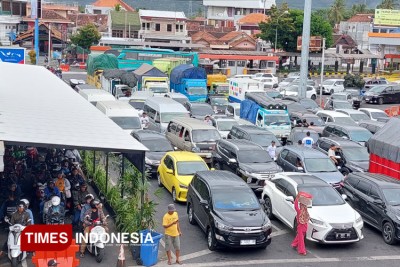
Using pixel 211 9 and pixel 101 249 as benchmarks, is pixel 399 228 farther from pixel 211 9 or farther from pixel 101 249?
pixel 211 9

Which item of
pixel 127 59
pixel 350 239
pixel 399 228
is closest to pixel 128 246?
pixel 350 239

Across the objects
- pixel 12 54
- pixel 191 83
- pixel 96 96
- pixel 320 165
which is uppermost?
pixel 12 54

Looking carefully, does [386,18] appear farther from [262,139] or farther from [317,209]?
[317,209]

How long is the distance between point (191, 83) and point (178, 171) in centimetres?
2216

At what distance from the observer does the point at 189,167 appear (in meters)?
18.8

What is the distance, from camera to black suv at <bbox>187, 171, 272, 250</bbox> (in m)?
13.8

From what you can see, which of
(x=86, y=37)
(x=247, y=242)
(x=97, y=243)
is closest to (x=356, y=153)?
(x=247, y=242)

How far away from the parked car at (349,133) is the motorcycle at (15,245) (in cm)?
1644

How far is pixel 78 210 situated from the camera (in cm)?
1470

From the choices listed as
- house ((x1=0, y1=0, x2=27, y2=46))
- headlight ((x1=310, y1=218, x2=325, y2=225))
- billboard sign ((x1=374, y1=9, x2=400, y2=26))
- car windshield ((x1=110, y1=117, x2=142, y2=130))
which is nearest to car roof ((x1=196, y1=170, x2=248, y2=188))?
headlight ((x1=310, y1=218, x2=325, y2=225))

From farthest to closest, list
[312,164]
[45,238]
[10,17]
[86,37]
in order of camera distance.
Result: 1. [10,17]
2. [86,37]
3. [312,164]
4. [45,238]

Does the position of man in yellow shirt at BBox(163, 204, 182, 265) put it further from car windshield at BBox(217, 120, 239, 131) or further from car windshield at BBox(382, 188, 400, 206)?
car windshield at BBox(217, 120, 239, 131)

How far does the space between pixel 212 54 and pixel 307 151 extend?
47399 mm

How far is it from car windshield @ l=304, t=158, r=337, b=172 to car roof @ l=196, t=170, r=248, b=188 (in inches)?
165
